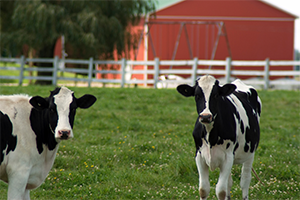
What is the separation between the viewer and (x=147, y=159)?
6992 millimetres

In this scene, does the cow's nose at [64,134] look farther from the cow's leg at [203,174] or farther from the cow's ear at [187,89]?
the cow's leg at [203,174]

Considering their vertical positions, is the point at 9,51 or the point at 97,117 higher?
the point at 9,51

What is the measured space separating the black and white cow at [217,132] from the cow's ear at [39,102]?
1.55m

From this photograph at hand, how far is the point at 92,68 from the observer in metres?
20.6

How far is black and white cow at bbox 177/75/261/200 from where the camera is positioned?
426cm

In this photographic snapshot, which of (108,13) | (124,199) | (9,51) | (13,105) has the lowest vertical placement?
(124,199)

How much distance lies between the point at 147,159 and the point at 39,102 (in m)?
3.18

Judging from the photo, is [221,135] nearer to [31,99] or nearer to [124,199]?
[124,199]

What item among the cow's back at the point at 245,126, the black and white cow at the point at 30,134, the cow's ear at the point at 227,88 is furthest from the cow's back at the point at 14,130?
the cow's back at the point at 245,126

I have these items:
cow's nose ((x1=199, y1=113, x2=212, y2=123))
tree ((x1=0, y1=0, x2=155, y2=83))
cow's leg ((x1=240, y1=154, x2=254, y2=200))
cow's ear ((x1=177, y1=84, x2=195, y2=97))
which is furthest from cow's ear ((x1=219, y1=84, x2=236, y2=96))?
tree ((x1=0, y1=0, x2=155, y2=83))

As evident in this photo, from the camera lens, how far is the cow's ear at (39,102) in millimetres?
4199

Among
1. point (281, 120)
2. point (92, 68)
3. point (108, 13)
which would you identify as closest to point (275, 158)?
point (281, 120)

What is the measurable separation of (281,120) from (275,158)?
4.01m

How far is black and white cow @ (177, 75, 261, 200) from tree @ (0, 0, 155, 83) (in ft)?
51.3
